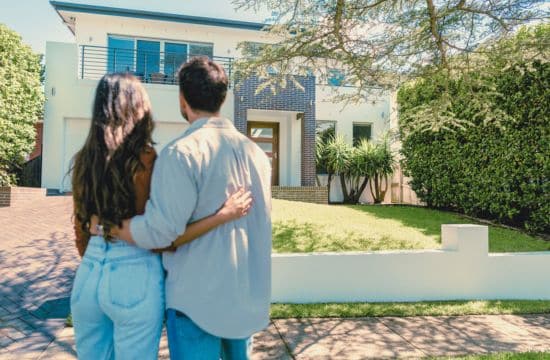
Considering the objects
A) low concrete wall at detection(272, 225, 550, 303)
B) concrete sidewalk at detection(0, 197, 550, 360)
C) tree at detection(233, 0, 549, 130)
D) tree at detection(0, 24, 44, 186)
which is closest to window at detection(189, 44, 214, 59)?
tree at detection(0, 24, 44, 186)

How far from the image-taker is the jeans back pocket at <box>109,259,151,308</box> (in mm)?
1411

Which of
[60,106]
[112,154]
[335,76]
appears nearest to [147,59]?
[60,106]

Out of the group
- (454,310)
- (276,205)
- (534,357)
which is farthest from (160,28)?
(534,357)

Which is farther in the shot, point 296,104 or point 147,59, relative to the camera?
point 147,59

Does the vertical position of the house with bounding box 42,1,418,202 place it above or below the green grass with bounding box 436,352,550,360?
above

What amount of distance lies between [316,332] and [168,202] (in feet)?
9.40

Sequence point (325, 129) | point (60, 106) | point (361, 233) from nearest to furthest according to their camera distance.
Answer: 1. point (361, 233)
2. point (60, 106)
3. point (325, 129)

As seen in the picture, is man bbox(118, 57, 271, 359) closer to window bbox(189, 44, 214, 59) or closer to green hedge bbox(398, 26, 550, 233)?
green hedge bbox(398, 26, 550, 233)

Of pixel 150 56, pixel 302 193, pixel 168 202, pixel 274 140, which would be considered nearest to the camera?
pixel 168 202

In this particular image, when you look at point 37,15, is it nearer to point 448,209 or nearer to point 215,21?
point 215,21

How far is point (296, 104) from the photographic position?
13.1 meters

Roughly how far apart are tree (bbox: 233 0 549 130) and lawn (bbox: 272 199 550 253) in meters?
1.96

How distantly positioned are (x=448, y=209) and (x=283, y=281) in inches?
300

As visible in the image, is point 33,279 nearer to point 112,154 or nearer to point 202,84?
point 112,154
